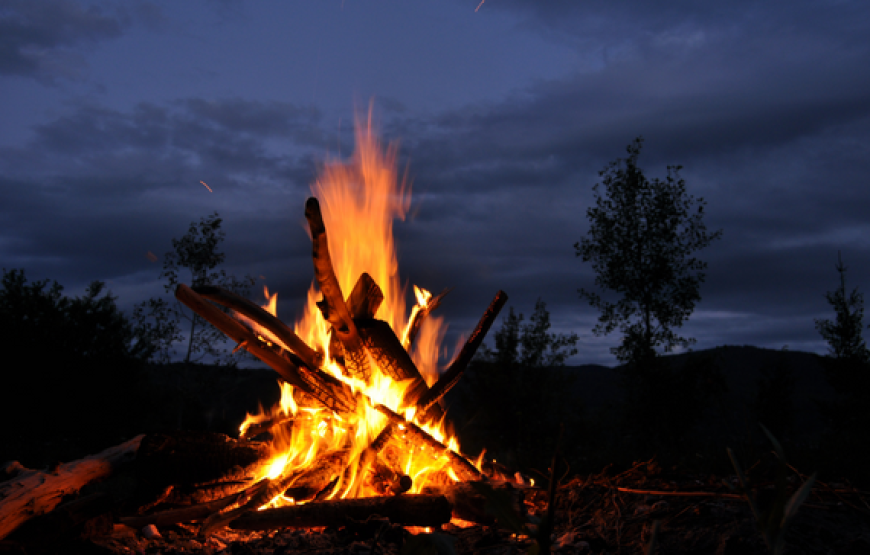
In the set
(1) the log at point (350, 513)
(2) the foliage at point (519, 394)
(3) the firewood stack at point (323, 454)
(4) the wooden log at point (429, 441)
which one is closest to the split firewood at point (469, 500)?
(3) the firewood stack at point (323, 454)

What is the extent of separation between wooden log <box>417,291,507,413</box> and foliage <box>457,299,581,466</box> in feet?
27.2

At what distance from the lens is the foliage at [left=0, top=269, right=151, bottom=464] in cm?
1442

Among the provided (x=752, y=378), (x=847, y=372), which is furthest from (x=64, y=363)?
(x=752, y=378)

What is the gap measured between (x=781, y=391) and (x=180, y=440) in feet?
73.2

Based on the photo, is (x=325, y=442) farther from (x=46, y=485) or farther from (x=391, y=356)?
(x=46, y=485)

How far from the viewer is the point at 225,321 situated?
13.3ft

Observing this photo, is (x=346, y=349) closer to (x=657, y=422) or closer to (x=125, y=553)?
(x=125, y=553)

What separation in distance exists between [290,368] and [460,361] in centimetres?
145

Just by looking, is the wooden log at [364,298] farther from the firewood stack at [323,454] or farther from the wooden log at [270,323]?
the wooden log at [270,323]

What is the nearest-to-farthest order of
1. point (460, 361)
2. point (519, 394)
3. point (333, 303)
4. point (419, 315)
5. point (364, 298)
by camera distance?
1. point (333, 303)
2. point (364, 298)
3. point (460, 361)
4. point (419, 315)
5. point (519, 394)

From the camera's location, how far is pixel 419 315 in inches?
213

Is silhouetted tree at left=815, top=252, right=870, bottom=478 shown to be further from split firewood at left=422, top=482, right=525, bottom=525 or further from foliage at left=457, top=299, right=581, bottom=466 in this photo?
split firewood at left=422, top=482, right=525, bottom=525

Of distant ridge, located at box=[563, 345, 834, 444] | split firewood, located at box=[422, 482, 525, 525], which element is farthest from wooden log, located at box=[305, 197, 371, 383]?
distant ridge, located at box=[563, 345, 834, 444]

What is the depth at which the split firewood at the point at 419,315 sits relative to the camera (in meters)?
Result: 5.33
